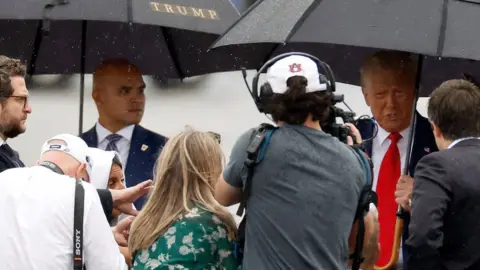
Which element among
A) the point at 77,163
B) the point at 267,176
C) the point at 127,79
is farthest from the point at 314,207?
the point at 127,79

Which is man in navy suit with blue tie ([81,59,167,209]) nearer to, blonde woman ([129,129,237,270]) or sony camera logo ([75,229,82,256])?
blonde woman ([129,129,237,270])

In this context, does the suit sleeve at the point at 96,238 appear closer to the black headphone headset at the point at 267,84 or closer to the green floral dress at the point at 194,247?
the green floral dress at the point at 194,247

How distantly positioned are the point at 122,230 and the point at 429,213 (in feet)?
4.65

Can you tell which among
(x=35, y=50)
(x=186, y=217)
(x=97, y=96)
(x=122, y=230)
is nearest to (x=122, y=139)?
(x=97, y=96)

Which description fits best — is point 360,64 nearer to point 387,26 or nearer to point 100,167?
point 387,26

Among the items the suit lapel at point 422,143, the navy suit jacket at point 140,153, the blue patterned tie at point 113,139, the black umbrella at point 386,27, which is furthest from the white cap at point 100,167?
the suit lapel at point 422,143

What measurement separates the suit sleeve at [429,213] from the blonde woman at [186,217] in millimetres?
778

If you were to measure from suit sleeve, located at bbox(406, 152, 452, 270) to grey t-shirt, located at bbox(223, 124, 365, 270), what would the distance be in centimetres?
48

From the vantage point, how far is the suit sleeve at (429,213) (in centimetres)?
529

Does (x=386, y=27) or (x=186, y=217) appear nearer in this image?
(x=186, y=217)

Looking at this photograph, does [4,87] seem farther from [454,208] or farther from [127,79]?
[454,208]

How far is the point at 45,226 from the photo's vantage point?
5.01 m

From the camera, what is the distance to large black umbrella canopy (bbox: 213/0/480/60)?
5914mm

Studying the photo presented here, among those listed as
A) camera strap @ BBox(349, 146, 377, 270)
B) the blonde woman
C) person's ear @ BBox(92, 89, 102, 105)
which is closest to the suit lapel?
camera strap @ BBox(349, 146, 377, 270)
